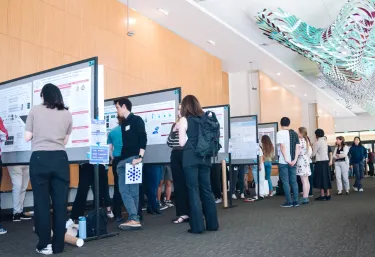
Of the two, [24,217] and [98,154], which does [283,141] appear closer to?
[98,154]

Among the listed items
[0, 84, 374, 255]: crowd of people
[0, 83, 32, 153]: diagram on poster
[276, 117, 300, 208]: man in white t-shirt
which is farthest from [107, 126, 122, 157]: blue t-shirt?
[276, 117, 300, 208]: man in white t-shirt

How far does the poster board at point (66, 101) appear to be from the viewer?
12.4 feet

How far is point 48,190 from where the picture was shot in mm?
3148

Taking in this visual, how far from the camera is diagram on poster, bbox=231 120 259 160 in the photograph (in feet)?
25.4

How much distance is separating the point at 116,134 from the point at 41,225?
172cm

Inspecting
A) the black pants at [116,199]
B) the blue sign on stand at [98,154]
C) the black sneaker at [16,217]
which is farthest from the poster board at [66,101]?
the black sneaker at [16,217]

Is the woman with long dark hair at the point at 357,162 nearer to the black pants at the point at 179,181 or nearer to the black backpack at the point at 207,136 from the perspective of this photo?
the black pants at the point at 179,181

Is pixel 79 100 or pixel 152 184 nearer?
pixel 79 100

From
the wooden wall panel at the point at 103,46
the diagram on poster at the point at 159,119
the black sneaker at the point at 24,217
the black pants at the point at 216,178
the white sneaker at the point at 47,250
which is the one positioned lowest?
the black sneaker at the point at 24,217

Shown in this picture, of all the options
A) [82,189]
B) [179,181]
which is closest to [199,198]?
[179,181]

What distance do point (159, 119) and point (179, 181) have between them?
1.16 m

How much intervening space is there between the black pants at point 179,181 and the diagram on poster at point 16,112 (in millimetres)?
1704

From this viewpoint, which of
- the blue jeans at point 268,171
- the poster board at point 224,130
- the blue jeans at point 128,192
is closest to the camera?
the blue jeans at point 128,192

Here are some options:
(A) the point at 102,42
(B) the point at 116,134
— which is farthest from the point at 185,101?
(A) the point at 102,42
